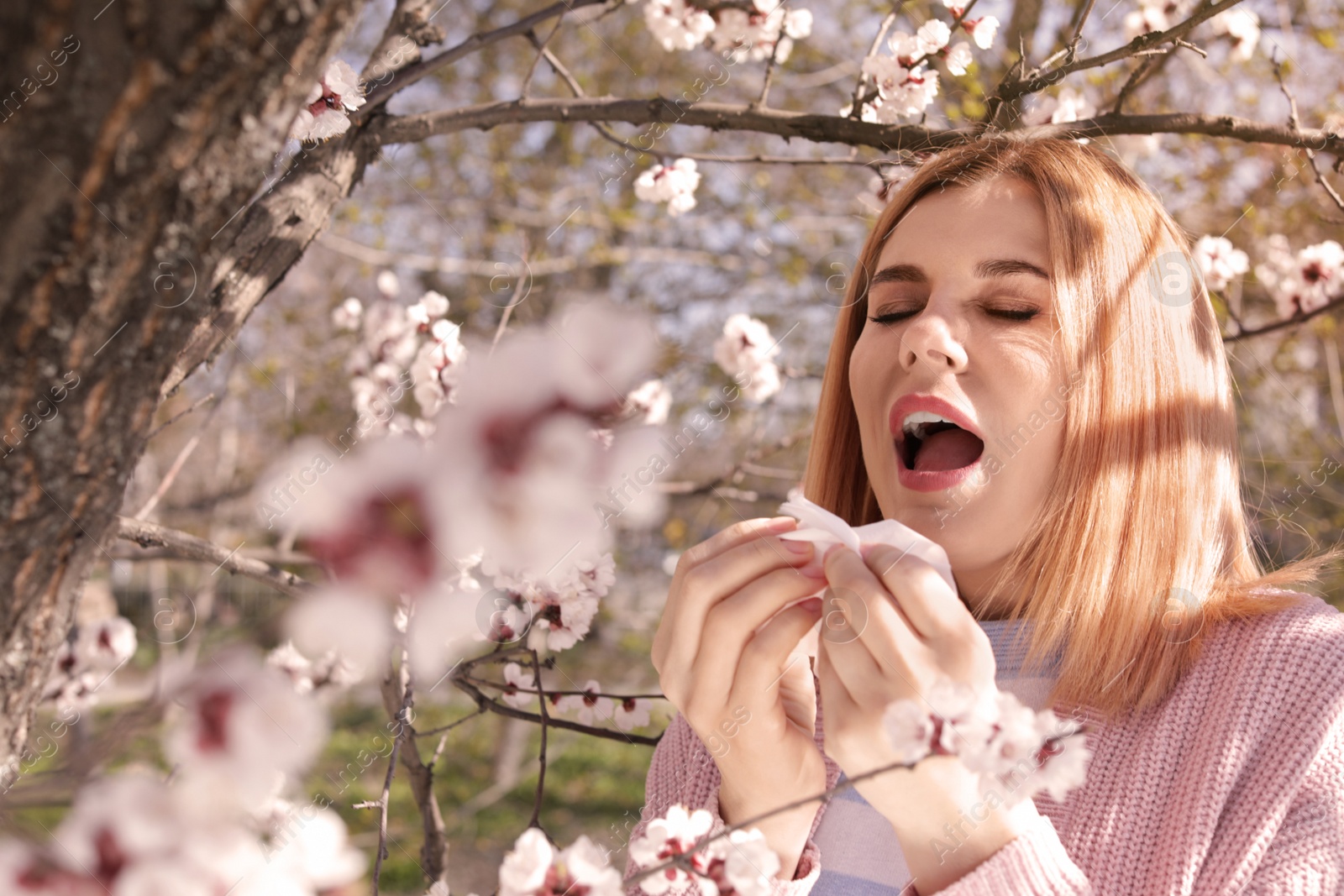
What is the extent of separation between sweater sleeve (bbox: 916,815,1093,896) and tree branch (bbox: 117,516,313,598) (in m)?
0.78

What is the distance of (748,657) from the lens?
2.86 feet

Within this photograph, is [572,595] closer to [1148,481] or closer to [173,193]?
[1148,481]

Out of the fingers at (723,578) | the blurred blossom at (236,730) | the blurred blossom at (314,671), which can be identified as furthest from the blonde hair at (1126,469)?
the blurred blossom at (314,671)

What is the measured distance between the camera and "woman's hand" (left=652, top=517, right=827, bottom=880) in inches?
33.8

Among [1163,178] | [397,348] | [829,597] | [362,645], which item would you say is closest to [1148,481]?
[829,597]

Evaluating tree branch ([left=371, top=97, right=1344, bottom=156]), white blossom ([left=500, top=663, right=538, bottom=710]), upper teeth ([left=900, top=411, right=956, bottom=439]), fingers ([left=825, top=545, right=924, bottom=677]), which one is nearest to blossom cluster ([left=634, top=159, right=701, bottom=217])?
tree branch ([left=371, top=97, right=1344, bottom=156])

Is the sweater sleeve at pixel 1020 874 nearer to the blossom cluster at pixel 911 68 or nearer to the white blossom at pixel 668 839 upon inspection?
the white blossom at pixel 668 839

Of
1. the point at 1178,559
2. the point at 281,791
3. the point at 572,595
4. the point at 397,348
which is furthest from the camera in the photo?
the point at 397,348

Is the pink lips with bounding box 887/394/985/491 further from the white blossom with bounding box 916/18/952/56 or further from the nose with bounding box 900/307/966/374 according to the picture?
the white blossom with bounding box 916/18/952/56

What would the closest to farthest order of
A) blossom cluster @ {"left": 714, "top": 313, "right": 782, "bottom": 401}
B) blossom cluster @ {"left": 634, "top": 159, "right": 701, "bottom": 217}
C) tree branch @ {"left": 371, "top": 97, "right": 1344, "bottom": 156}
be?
tree branch @ {"left": 371, "top": 97, "right": 1344, "bottom": 156} → blossom cluster @ {"left": 634, "top": 159, "right": 701, "bottom": 217} → blossom cluster @ {"left": 714, "top": 313, "right": 782, "bottom": 401}

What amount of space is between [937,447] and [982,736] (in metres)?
0.59

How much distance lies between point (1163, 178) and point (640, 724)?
331cm

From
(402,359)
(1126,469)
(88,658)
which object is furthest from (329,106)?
(88,658)

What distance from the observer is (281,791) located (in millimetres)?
982
